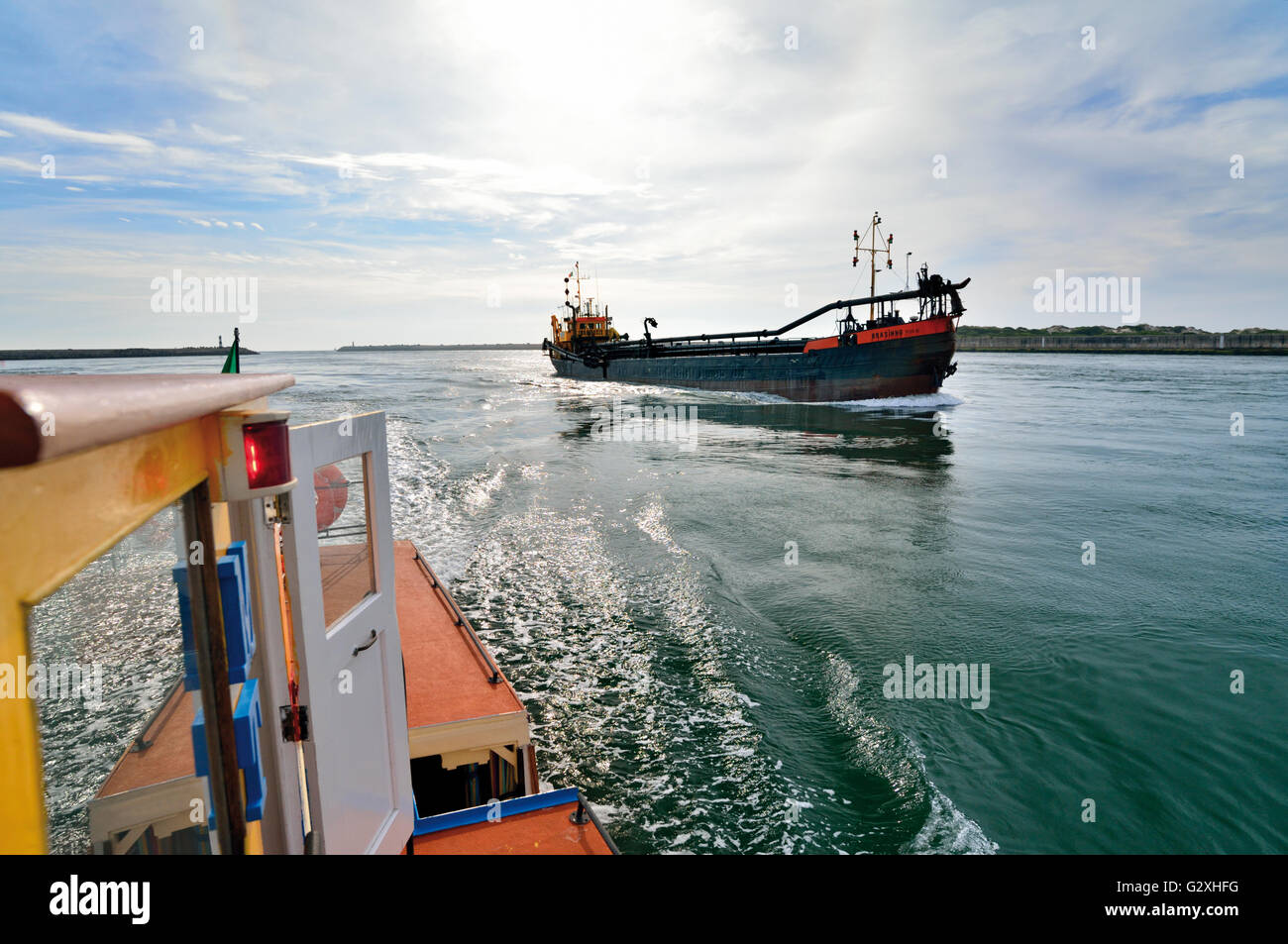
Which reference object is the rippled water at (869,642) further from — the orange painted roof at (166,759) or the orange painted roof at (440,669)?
the orange painted roof at (440,669)

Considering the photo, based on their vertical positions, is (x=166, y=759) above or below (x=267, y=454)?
below

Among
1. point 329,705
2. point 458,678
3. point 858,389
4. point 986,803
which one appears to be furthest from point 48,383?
point 858,389

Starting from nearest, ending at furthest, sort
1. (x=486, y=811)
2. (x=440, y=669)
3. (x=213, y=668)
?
(x=213, y=668) < (x=486, y=811) < (x=440, y=669)

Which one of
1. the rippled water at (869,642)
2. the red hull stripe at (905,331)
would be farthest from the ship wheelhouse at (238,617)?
the red hull stripe at (905,331)

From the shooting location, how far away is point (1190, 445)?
28.1 metres

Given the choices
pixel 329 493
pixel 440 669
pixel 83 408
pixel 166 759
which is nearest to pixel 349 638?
pixel 329 493

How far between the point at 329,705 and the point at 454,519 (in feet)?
49.1

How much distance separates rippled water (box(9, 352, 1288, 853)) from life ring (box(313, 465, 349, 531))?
2.90 feet

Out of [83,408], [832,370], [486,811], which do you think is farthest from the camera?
[832,370]

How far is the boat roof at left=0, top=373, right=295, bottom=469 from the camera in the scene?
77 centimetres

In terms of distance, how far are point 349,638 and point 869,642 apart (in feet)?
28.0

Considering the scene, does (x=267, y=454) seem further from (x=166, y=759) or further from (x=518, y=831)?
(x=518, y=831)

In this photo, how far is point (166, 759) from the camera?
2029mm
